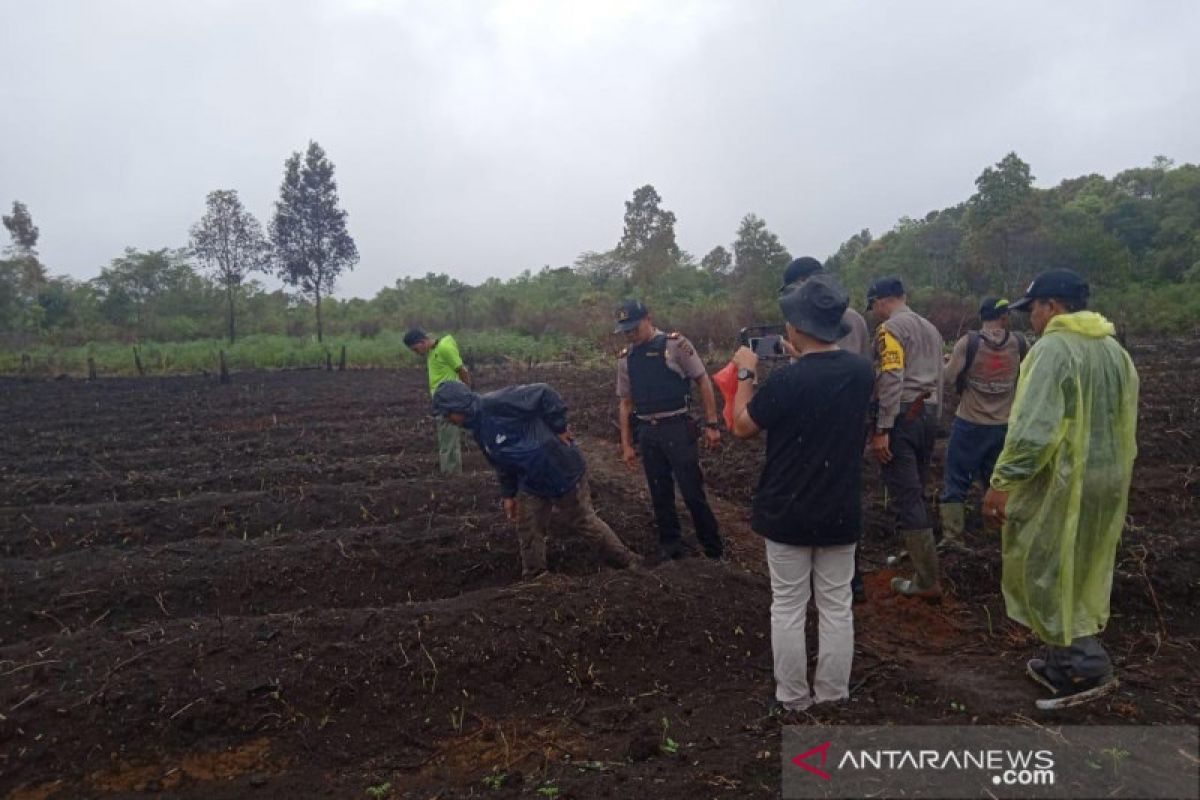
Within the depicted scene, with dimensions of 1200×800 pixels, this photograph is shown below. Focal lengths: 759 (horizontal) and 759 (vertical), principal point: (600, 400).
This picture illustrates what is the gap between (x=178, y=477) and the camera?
8.52 metres

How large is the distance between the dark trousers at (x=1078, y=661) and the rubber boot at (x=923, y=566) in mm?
1190

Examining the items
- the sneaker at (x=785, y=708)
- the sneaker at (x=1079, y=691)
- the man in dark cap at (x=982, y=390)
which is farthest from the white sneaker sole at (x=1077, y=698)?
the man in dark cap at (x=982, y=390)

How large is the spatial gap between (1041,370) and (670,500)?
2.71m

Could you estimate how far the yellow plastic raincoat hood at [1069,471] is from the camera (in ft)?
10.2

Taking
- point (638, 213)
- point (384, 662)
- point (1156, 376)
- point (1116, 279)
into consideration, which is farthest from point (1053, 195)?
point (384, 662)

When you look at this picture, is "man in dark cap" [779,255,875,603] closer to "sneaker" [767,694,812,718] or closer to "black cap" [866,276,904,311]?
"black cap" [866,276,904,311]

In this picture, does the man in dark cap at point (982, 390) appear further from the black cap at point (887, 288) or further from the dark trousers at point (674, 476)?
the dark trousers at point (674, 476)

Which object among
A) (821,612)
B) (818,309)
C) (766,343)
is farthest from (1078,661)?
(766,343)

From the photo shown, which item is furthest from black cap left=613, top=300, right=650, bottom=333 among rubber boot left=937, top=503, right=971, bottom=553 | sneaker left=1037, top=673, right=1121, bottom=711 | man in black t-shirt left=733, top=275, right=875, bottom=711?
sneaker left=1037, top=673, right=1121, bottom=711

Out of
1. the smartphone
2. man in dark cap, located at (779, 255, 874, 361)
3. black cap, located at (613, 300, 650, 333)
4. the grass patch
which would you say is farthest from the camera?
the grass patch

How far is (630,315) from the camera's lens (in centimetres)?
504

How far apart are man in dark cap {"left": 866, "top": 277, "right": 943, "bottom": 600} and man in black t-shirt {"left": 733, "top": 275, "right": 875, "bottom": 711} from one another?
135 cm

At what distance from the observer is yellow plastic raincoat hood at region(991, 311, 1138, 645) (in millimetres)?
3096

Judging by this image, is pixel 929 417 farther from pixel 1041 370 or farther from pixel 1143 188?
pixel 1143 188
